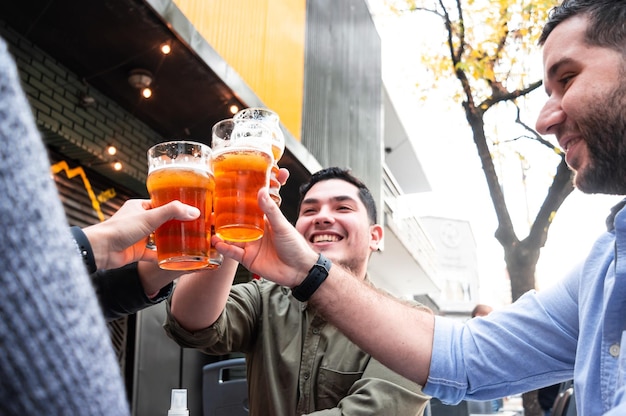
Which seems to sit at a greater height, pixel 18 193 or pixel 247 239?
pixel 247 239

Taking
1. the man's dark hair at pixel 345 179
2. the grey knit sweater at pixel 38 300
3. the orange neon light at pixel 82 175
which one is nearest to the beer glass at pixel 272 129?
the man's dark hair at pixel 345 179

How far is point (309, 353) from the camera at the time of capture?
2.64 metres

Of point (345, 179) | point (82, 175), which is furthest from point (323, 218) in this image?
point (82, 175)

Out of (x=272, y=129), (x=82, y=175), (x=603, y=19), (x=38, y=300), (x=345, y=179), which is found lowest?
(x=38, y=300)

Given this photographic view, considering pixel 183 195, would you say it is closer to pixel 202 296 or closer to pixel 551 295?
pixel 202 296

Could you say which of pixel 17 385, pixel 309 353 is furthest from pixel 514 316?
pixel 17 385

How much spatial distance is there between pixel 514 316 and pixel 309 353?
946 mm

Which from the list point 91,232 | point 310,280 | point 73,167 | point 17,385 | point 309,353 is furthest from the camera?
point 73,167

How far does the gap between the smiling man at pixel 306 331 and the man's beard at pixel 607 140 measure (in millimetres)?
888

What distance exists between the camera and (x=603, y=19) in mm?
1979

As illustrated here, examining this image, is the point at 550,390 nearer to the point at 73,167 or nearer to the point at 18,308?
the point at 73,167

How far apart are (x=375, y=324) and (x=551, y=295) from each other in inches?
25.9

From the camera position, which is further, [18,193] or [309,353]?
[309,353]

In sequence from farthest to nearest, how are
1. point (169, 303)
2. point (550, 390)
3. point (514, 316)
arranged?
point (550, 390) < point (169, 303) < point (514, 316)
